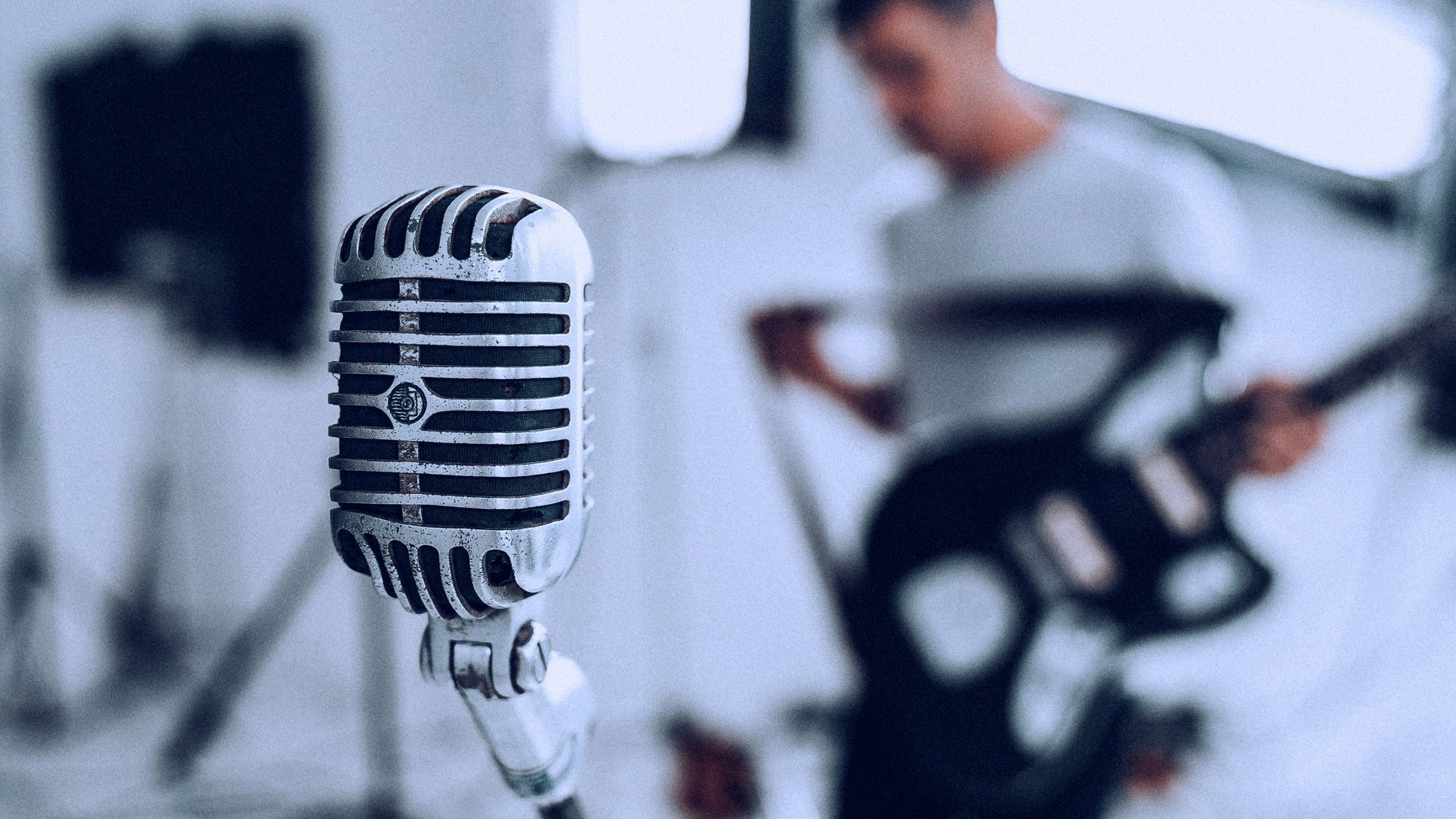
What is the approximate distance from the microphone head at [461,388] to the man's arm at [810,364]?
4.54 feet

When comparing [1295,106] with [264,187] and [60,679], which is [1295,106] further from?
[60,679]

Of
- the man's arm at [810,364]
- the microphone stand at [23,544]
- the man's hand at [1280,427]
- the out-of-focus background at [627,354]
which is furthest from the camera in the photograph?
the microphone stand at [23,544]

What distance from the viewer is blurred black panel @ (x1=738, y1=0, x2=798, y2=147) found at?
1810 mm

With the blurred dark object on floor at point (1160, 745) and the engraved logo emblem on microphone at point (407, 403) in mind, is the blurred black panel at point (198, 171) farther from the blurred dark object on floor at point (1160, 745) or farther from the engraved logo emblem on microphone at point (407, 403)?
the blurred dark object on floor at point (1160, 745)

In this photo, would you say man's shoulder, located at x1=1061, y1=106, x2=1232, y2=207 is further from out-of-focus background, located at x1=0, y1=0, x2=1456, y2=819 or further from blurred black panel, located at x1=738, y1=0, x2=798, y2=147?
blurred black panel, located at x1=738, y1=0, x2=798, y2=147

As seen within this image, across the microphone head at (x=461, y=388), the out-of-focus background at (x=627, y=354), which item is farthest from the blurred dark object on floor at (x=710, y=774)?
the microphone head at (x=461, y=388)

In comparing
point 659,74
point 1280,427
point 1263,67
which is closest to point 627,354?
point 659,74

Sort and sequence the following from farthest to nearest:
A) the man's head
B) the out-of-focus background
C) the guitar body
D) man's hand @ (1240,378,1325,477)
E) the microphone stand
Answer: the microphone stand, the out-of-focus background, the man's head, man's hand @ (1240,378,1325,477), the guitar body

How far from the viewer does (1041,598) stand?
1253mm

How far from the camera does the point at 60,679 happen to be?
2.02 meters

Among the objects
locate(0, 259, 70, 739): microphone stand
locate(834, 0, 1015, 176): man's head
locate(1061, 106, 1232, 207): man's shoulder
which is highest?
locate(834, 0, 1015, 176): man's head

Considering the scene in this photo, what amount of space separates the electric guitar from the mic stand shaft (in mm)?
896

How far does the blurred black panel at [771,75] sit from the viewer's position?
1810 mm

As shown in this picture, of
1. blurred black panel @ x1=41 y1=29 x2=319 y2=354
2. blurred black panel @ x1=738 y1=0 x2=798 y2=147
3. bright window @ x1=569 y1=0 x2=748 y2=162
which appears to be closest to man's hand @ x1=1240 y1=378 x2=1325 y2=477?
blurred black panel @ x1=738 y1=0 x2=798 y2=147
